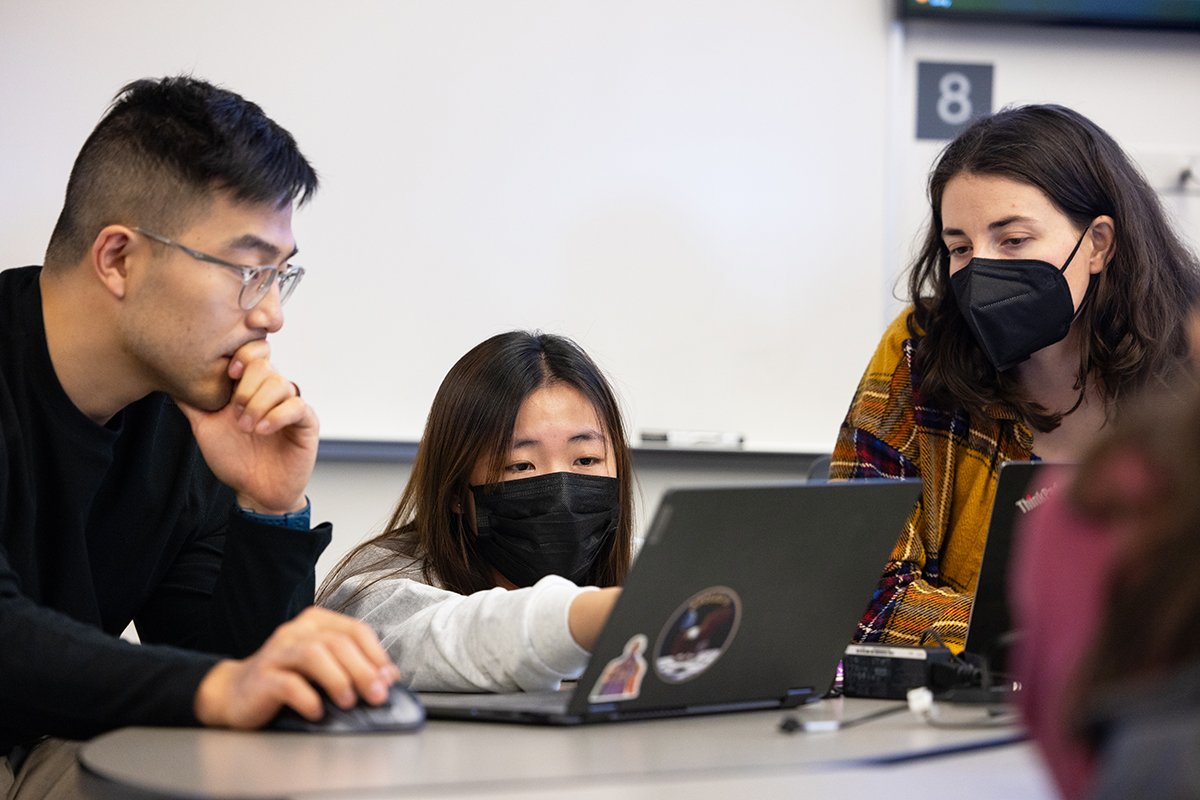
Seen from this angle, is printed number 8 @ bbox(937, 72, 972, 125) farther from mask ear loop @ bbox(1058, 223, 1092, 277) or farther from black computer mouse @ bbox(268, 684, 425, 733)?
black computer mouse @ bbox(268, 684, 425, 733)

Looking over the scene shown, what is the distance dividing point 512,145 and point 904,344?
127cm

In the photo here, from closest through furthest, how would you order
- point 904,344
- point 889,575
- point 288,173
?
point 288,173
point 889,575
point 904,344

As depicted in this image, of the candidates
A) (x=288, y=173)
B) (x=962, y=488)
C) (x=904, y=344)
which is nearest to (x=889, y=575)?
(x=962, y=488)

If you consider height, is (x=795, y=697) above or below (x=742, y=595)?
below

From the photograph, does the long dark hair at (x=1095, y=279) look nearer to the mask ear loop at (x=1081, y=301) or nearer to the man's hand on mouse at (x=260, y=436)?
the mask ear loop at (x=1081, y=301)

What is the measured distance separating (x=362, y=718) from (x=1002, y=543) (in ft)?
2.20

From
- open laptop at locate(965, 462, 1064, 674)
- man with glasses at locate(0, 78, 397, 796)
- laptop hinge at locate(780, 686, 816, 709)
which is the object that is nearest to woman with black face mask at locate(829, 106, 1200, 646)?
open laptop at locate(965, 462, 1064, 674)

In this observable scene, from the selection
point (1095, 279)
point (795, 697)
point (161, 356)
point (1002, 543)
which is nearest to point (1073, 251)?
point (1095, 279)

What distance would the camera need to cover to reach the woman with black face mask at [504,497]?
1.60 meters

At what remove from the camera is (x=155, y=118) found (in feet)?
5.31

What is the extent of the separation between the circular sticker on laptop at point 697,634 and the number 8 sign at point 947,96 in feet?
7.85

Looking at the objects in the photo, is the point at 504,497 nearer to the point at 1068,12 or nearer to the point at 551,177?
the point at 551,177

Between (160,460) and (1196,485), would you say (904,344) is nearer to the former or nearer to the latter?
(160,460)

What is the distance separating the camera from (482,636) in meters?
1.27
